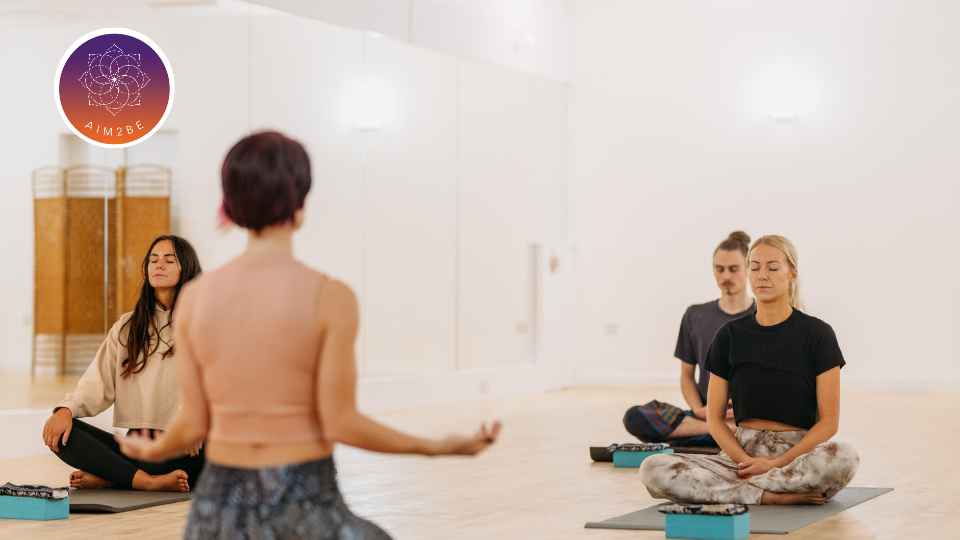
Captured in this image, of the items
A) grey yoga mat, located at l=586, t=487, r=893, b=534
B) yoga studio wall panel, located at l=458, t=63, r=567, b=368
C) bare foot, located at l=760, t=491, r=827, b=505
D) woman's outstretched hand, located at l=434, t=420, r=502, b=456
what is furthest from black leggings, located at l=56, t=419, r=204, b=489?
yoga studio wall panel, located at l=458, t=63, r=567, b=368

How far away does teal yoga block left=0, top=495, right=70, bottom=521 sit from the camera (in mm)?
4840

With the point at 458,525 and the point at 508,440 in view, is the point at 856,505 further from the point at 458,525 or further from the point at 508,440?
the point at 508,440

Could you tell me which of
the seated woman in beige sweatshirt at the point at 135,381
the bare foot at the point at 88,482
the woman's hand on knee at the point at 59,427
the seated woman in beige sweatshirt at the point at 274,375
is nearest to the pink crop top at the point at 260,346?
the seated woman in beige sweatshirt at the point at 274,375

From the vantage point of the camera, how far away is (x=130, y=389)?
5.23 meters

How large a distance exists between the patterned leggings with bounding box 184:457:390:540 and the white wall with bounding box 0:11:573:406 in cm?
585

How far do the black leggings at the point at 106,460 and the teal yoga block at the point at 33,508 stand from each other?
423 millimetres

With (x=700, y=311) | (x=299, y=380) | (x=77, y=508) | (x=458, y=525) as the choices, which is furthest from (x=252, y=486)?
(x=700, y=311)

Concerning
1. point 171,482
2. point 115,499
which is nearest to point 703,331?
point 171,482

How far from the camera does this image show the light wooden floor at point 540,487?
460cm

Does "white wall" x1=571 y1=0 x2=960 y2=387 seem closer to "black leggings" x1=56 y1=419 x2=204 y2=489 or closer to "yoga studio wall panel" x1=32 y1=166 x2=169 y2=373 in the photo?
"yoga studio wall panel" x1=32 y1=166 x2=169 y2=373

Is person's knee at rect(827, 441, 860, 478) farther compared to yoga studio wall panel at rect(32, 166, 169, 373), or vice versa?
yoga studio wall panel at rect(32, 166, 169, 373)

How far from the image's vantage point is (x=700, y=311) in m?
6.42

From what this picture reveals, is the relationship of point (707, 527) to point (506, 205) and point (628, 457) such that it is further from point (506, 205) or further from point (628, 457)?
point (506, 205)

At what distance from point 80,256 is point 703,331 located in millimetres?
3819
